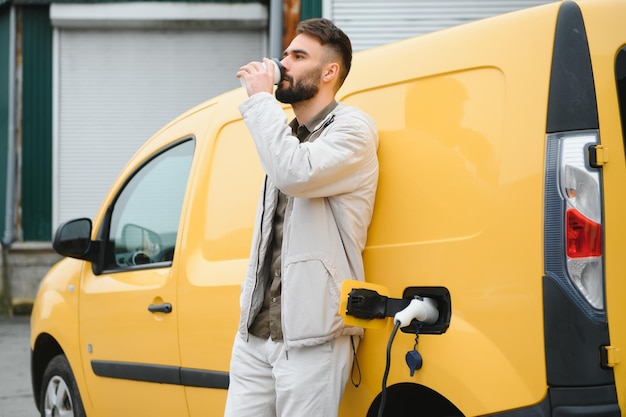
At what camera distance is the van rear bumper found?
99.3 inches

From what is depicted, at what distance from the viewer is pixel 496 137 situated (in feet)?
9.03

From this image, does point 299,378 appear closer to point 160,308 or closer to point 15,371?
point 160,308

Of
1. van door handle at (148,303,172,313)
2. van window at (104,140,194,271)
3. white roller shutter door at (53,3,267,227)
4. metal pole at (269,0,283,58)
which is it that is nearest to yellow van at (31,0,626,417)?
van door handle at (148,303,172,313)

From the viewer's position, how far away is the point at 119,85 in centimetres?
1464

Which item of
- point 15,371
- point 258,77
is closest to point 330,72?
point 258,77

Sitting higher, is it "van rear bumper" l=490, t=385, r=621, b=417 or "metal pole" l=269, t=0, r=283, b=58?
"metal pole" l=269, t=0, r=283, b=58

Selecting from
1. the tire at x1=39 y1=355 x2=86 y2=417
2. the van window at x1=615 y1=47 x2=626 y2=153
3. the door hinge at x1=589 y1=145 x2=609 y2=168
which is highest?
the van window at x1=615 y1=47 x2=626 y2=153

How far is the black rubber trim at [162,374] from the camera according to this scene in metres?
3.80

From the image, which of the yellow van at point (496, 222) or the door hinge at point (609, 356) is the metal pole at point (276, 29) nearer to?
the yellow van at point (496, 222)

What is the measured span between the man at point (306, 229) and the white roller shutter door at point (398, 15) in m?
8.29

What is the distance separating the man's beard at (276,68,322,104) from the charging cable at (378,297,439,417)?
776mm

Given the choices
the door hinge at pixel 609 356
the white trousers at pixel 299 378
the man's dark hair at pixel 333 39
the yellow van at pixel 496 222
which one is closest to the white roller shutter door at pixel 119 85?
the yellow van at pixel 496 222

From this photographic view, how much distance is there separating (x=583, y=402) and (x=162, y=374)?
212cm

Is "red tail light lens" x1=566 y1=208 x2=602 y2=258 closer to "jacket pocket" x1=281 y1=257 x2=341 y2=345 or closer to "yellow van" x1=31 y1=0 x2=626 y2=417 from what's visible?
"yellow van" x1=31 y1=0 x2=626 y2=417
